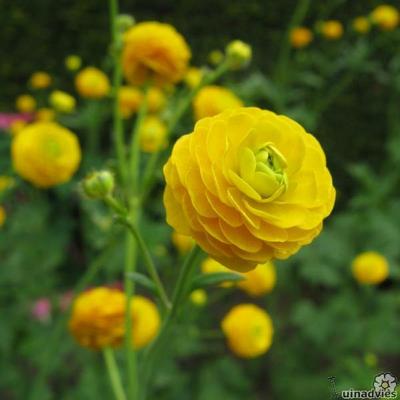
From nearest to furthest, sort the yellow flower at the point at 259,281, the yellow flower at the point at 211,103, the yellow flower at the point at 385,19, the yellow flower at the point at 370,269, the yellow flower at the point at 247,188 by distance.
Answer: the yellow flower at the point at 247,188, the yellow flower at the point at 259,281, the yellow flower at the point at 211,103, the yellow flower at the point at 370,269, the yellow flower at the point at 385,19

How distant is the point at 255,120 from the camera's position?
53cm

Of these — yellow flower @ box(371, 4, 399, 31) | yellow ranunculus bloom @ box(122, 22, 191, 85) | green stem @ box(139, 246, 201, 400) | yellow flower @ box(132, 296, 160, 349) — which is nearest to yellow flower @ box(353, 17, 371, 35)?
yellow flower @ box(371, 4, 399, 31)

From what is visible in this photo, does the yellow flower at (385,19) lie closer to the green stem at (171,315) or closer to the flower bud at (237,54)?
the flower bud at (237,54)

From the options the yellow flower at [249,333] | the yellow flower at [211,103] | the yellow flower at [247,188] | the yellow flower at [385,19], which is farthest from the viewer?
the yellow flower at [385,19]

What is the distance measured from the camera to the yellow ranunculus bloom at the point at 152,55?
3.51ft

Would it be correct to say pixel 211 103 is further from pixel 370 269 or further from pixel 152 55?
pixel 370 269

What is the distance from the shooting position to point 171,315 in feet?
2.34

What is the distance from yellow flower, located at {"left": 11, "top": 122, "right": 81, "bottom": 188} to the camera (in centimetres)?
104

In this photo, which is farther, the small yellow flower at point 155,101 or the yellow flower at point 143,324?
the small yellow flower at point 155,101

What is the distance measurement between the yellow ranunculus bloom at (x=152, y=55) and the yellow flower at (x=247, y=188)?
0.58 meters

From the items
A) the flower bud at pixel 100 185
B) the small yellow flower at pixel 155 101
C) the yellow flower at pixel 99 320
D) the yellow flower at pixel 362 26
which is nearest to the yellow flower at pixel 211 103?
the small yellow flower at pixel 155 101

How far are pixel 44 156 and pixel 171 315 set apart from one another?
454 millimetres

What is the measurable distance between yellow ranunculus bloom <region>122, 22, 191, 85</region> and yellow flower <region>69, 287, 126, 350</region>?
0.41 m

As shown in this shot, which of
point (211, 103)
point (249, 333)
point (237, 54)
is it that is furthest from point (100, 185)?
point (211, 103)
